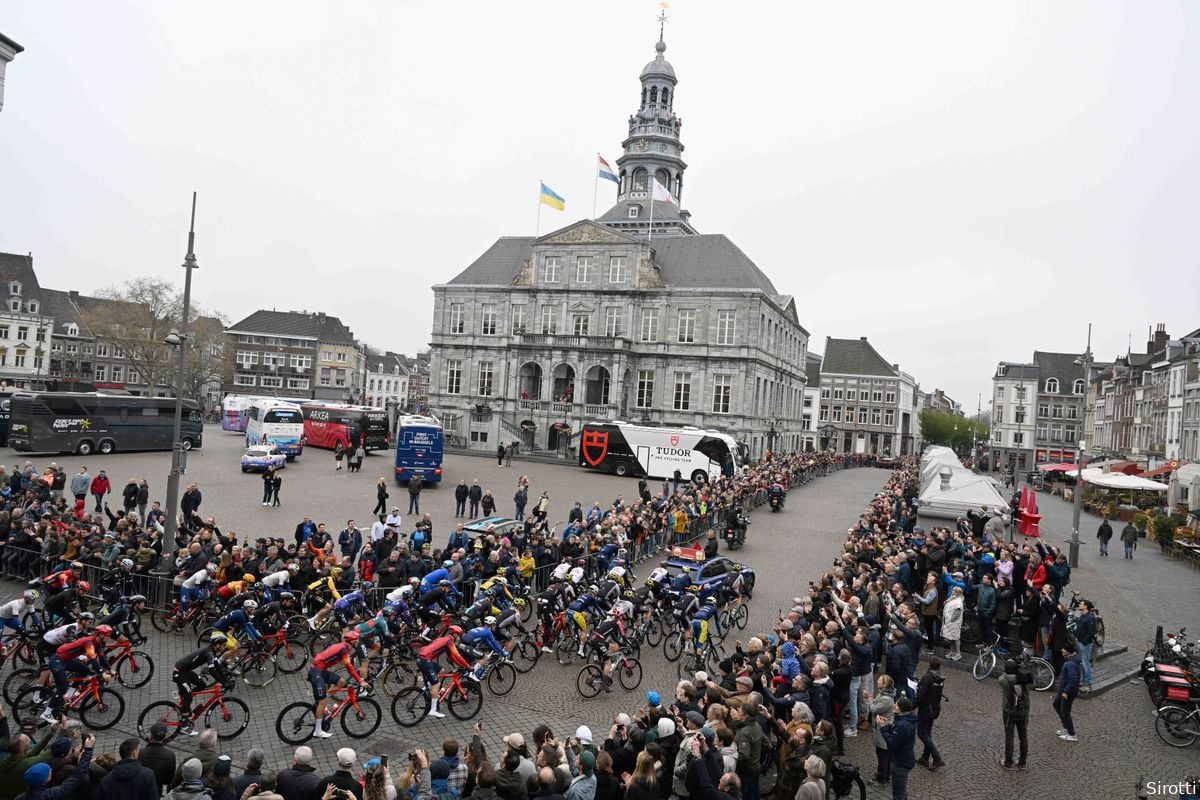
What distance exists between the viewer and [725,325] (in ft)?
192

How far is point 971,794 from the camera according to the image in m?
10.2

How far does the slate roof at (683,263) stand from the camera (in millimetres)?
60156

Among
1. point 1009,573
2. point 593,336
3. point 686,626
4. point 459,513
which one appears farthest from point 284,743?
point 593,336

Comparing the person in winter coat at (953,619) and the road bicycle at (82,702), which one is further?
the person in winter coat at (953,619)

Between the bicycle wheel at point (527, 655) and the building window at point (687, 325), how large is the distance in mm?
47108

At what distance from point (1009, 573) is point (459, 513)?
19615 millimetres

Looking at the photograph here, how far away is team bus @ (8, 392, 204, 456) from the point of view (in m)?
37.4

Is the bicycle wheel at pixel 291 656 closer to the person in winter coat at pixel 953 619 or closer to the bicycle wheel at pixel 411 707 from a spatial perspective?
the bicycle wheel at pixel 411 707

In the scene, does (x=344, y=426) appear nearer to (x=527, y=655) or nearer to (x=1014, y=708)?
(x=527, y=655)

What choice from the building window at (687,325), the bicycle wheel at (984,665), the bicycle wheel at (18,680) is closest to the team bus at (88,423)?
the bicycle wheel at (18,680)

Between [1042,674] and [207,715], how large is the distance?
49.2 ft

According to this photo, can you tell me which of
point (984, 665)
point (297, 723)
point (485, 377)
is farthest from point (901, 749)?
point (485, 377)

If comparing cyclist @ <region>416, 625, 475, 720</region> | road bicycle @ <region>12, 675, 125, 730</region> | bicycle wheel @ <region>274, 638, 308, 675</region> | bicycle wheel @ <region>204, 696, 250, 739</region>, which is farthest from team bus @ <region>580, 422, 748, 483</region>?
road bicycle @ <region>12, 675, 125, 730</region>

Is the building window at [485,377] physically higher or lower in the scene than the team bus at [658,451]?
higher
